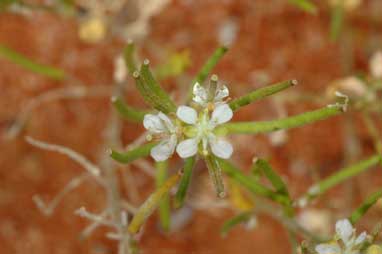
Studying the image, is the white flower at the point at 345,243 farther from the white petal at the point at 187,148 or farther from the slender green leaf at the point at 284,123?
the white petal at the point at 187,148

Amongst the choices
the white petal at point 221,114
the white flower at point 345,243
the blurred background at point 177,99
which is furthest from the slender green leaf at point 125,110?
the blurred background at point 177,99

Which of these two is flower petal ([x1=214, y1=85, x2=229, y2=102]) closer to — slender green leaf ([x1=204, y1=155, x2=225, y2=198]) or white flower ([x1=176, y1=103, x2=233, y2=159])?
white flower ([x1=176, y1=103, x2=233, y2=159])

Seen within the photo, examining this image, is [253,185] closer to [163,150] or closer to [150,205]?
[150,205]

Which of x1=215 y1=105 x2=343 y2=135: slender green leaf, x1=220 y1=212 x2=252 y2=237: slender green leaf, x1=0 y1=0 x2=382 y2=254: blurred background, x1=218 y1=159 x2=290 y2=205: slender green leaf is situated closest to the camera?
x1=215 y1=105 x2=343 y2=135: slender green leaf

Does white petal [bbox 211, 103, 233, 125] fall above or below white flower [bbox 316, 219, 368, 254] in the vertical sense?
above

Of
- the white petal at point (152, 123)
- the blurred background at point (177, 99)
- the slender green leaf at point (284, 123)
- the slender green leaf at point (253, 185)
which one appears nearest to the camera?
the white petal at point (152, 123)

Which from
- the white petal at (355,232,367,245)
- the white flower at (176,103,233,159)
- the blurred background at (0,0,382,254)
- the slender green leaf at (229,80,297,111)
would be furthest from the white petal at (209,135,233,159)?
the blurred background at (0,0,382,254)

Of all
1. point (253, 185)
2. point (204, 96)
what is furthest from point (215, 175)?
point (253, 185)

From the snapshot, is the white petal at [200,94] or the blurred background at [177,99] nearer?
the white petal at [200,94]
